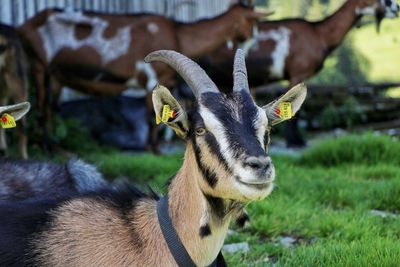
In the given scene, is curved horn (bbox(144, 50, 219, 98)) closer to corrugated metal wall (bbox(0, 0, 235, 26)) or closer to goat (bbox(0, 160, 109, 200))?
goat (bbox(0, 160, 109, 200))

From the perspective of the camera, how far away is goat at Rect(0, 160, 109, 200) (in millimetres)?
4562

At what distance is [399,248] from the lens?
164 inches

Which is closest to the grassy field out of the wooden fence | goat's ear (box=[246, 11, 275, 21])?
goat's ear (box=[246, 11, 275, 21])

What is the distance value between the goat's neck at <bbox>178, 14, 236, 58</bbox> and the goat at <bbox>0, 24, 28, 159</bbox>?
7.86 ft

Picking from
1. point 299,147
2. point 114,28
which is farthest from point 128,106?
point 299,147

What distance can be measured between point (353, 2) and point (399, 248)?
738cm

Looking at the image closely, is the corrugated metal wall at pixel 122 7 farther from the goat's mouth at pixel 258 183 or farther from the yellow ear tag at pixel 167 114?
the goat's mouth at pixel 258 183

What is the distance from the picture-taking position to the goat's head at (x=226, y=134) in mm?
2924

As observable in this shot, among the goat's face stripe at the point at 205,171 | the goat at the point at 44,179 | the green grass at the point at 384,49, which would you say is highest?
the goat's face stripe at the point at 205,171

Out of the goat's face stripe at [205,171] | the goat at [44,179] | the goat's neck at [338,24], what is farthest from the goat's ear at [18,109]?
the goat's neck at [338,24]

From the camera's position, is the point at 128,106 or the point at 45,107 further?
the point at 128,106

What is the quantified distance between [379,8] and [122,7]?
431 centimetres

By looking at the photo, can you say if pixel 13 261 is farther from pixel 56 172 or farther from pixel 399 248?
pixel 399 248

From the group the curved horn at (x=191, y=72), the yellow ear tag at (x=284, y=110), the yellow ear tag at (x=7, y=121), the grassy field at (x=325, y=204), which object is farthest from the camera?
the grassy field at (x=325, y=204)
